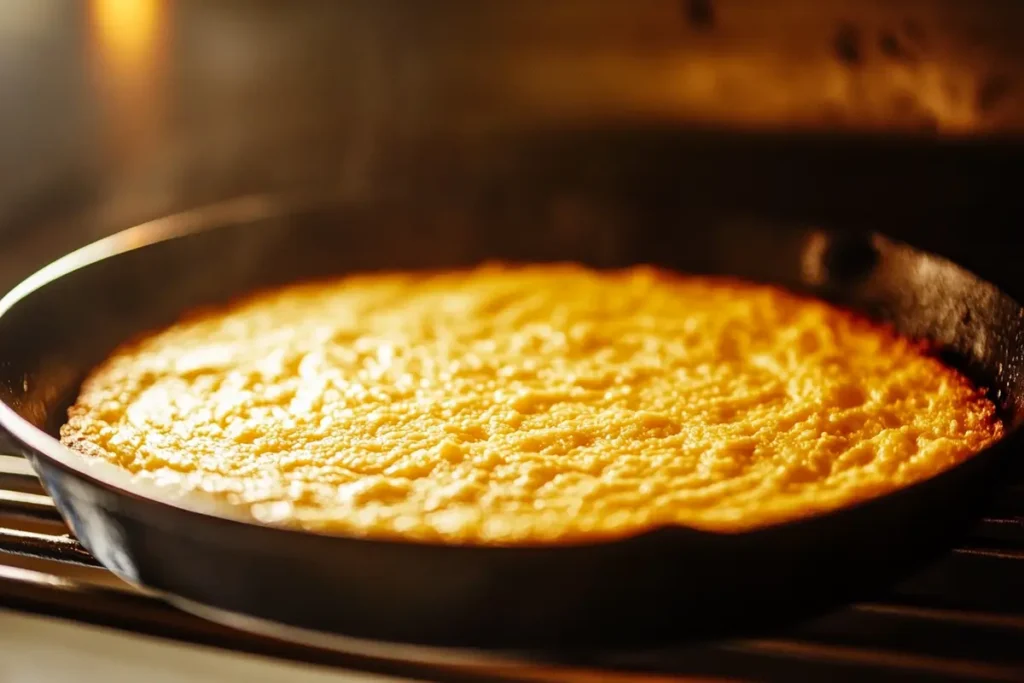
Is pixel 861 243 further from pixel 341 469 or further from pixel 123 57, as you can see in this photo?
pixel 123 57

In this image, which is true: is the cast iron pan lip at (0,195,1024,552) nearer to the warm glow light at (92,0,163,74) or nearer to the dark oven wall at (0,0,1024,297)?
the dark oven wall at (0,0,1024,297)

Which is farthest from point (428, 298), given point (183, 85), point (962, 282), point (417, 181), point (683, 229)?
point (962, 282)

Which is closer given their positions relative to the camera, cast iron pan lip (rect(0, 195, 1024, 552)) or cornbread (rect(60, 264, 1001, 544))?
cast iron pan lip (rect(0, 195, 1024, 552))

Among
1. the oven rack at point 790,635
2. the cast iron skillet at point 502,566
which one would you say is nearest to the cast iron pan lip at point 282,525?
the cast iron skillet at point 502,566

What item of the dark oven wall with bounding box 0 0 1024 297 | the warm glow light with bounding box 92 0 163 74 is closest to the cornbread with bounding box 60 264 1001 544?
the dark oven wall with bounding box 0 0 1024 297

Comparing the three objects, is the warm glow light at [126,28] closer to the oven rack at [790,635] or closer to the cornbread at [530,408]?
the cornbread at [530,408]

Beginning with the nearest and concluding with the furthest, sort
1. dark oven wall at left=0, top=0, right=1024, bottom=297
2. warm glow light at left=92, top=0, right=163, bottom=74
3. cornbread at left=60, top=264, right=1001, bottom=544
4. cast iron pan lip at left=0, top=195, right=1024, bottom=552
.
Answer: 1. cast iron pan lip at left=0, top=195, right=1024, bottom=552
2. cornbread at left=60, top=264, right=1001, bottom=544
3. dark oven wall at left=0, top=0, right=1024, bottom=297
4. warm glow light at left=92, top=0, right=163, bottom=74
